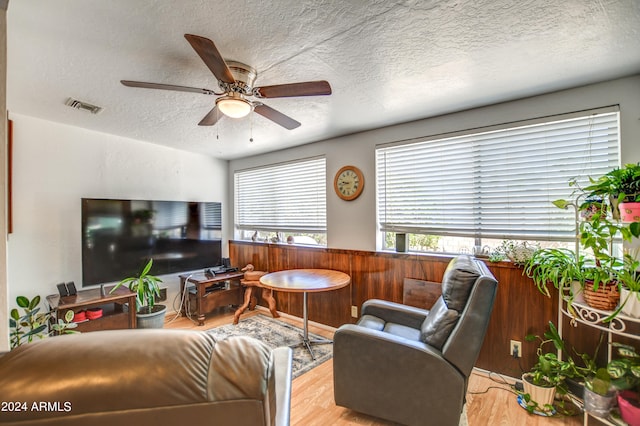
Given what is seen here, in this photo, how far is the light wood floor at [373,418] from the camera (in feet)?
→ 5.82

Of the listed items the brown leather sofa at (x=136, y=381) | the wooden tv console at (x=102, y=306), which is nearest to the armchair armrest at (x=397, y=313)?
the brown leather sofa at (x=136, y=381)

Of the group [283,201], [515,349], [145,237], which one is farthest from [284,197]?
[515,349]

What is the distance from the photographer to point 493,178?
2371mm

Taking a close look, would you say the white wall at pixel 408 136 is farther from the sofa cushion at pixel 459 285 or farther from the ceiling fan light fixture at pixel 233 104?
the ceiling fan light fixture at pixel 233 104

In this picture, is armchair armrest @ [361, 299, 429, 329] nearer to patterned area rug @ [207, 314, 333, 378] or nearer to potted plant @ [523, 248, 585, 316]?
patterned area rug @ [207, 314, 333, 378]

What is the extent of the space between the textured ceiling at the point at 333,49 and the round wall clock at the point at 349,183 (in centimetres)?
86

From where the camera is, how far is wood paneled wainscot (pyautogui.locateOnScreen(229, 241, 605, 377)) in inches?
82.8

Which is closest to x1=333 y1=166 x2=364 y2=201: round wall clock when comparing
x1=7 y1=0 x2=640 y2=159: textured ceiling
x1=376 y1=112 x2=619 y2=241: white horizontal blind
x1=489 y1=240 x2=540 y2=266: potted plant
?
x1=376 y1=112 x2=619 y2=241: white horizontal blind

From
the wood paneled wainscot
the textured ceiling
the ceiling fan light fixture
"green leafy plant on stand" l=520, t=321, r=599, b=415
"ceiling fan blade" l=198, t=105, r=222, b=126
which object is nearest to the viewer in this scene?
the textured ceiling

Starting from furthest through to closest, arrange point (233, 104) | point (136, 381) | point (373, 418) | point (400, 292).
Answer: point (400, 292)
point (373, 418)
point (233, 104)
point (136, 381)

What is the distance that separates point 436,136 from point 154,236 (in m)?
3.52

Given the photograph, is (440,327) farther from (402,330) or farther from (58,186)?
(58,186)

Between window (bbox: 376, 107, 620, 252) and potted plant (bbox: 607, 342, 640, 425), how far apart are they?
0.84 m

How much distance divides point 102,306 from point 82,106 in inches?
84.0
